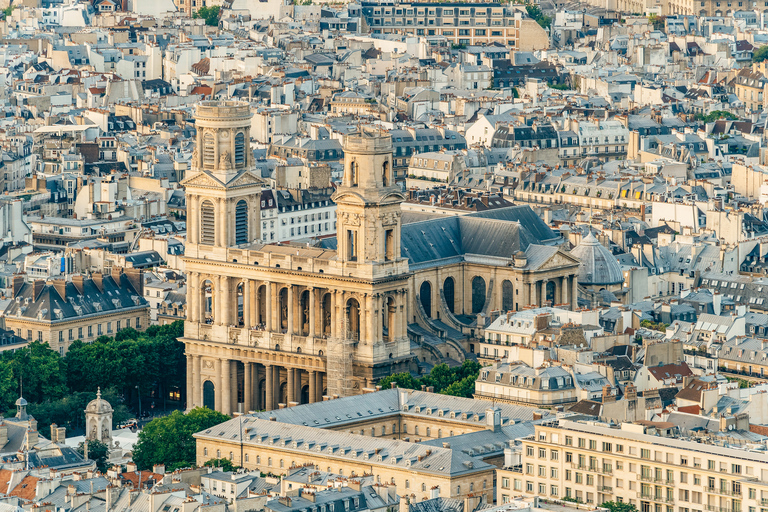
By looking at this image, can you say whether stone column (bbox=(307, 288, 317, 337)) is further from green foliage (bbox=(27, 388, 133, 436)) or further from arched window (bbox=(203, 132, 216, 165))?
green foliage (bbox=(27, 388, 133, 436))

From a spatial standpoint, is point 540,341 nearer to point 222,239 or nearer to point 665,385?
point 665,385

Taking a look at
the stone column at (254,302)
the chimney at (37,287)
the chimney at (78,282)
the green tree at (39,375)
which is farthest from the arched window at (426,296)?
the chimney at (37,287)

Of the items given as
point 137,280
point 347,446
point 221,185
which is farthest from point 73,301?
point 347,446

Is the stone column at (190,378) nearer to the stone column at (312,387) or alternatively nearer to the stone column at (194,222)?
the stone column at (194,222)

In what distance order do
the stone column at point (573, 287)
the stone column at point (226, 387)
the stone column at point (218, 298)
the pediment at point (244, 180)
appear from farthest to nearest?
1. the stone column at point (573, 287)
2. the stone column at point (218, 298)
3. the pediment at point (244, 180)
4. the stone column at point (226, 387)

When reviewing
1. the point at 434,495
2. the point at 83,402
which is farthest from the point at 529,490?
the point at 83,402

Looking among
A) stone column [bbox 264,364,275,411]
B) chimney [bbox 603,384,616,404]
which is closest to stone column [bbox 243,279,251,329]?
stone column [bbox 264,364,275,411]

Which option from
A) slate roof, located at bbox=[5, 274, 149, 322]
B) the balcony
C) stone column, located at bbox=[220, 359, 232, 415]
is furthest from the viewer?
slate roof, located at bbox=[5, 274, 149, 322]
